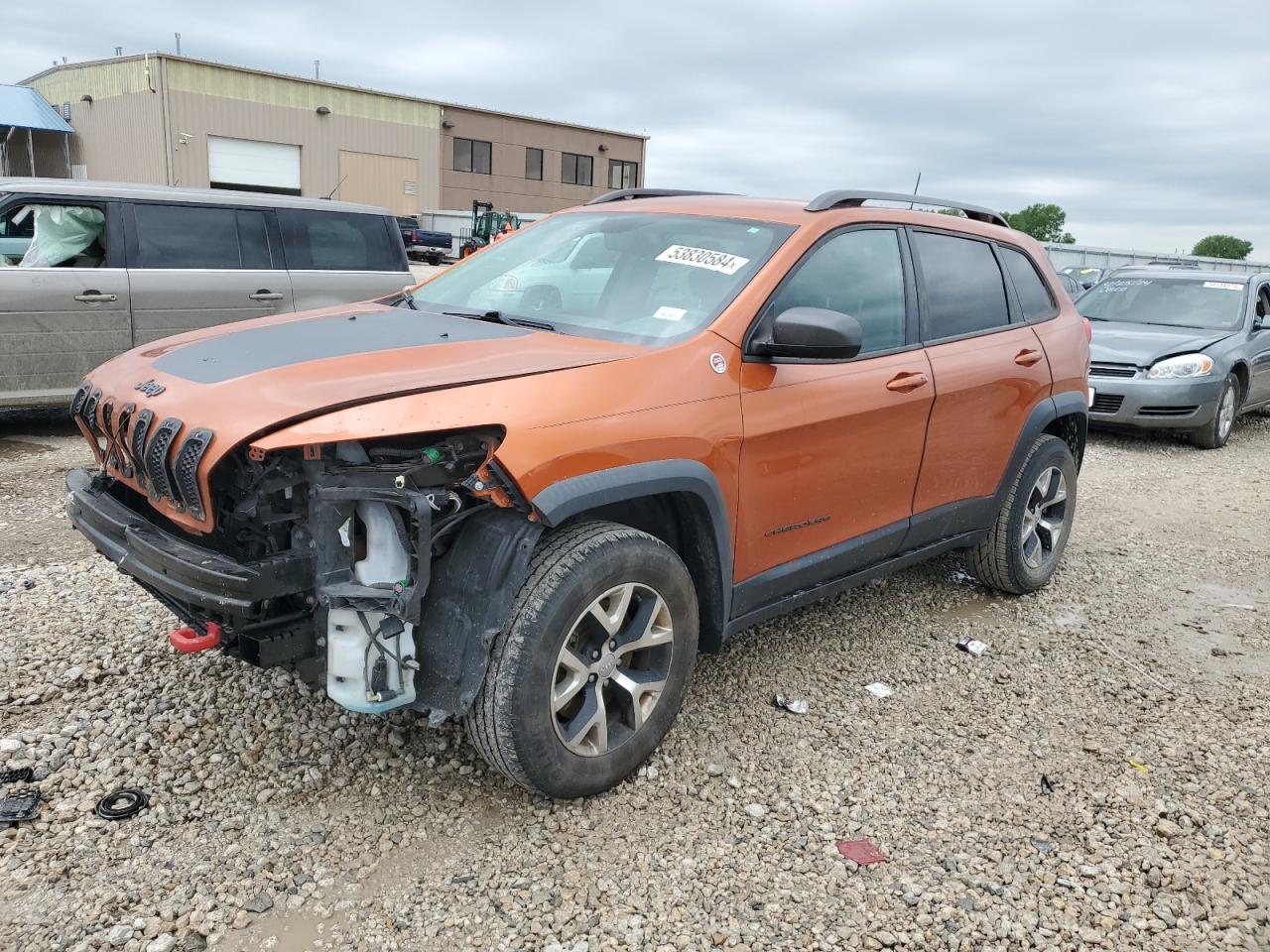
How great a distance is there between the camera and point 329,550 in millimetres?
2551

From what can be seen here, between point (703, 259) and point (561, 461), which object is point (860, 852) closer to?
point (561, 461)

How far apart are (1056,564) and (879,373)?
85.4 inches

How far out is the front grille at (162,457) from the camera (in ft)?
8.40

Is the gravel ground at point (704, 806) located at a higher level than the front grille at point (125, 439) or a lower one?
lower

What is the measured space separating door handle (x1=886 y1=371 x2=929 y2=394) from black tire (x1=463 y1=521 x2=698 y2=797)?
4.13ft

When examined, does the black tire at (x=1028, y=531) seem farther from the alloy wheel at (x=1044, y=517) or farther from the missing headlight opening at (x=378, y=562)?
the missing headlight opening at (x=378, y=562)

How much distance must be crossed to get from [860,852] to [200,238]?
21.9 ft

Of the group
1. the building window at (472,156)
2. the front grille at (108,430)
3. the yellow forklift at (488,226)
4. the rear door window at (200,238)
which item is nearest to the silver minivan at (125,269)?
the rear door window at (200,238)

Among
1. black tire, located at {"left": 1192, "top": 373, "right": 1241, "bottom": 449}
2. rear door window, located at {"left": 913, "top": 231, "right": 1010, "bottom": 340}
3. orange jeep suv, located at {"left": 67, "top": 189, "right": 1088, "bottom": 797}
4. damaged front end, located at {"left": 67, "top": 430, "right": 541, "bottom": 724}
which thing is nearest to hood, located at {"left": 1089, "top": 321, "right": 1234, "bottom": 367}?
black tire, located at {"left": 1192, "top": 373, "right": 1241, "bottom": 449}

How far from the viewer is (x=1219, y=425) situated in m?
9.42

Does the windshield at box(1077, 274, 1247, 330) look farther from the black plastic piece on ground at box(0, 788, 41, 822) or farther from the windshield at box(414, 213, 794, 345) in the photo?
the black plastic piece on ground at box(0, 788, 41, 822)

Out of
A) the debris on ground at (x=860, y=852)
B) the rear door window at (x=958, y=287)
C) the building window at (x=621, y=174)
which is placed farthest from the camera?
the building window at (x=621, y=174)

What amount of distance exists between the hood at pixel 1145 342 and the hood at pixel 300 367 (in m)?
7.76

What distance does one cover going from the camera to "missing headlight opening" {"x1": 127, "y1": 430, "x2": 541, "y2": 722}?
8.25ft
